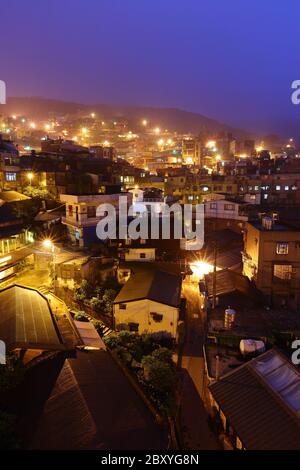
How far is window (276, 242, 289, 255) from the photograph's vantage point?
Answer: 21453 millimetres

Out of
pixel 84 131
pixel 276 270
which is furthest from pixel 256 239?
pixel 84 131

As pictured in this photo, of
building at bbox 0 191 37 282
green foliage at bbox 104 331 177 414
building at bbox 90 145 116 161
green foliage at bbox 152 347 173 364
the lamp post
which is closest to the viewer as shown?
green foliage at bbox 104 331 177 414

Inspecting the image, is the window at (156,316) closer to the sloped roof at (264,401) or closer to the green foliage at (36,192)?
the sloped roof at (264,401)

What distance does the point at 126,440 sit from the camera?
9898 mm

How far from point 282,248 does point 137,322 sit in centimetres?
1006

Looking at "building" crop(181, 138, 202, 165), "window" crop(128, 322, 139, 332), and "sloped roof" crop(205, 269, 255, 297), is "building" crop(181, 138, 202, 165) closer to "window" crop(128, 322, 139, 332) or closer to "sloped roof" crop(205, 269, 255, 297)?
"sloped roof" crop(205, 269, 255, 297)

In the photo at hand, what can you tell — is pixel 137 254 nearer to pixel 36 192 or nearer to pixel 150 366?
pixel 150 366

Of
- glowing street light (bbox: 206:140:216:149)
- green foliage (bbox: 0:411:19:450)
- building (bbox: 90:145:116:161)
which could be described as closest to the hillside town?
green foliage (bbox: 0:411:19:450)

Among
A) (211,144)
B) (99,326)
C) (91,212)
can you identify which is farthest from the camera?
(211,144)

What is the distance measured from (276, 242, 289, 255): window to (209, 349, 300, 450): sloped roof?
9138 millimetres

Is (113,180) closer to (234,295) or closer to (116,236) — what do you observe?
(116,236)

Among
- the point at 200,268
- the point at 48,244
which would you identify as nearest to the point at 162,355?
the point at 48,244

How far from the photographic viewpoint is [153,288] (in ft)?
67.1

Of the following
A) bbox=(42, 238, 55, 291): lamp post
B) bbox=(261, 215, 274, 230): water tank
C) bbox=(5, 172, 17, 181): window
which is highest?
bbox=(5, 172, 17, 181): window
